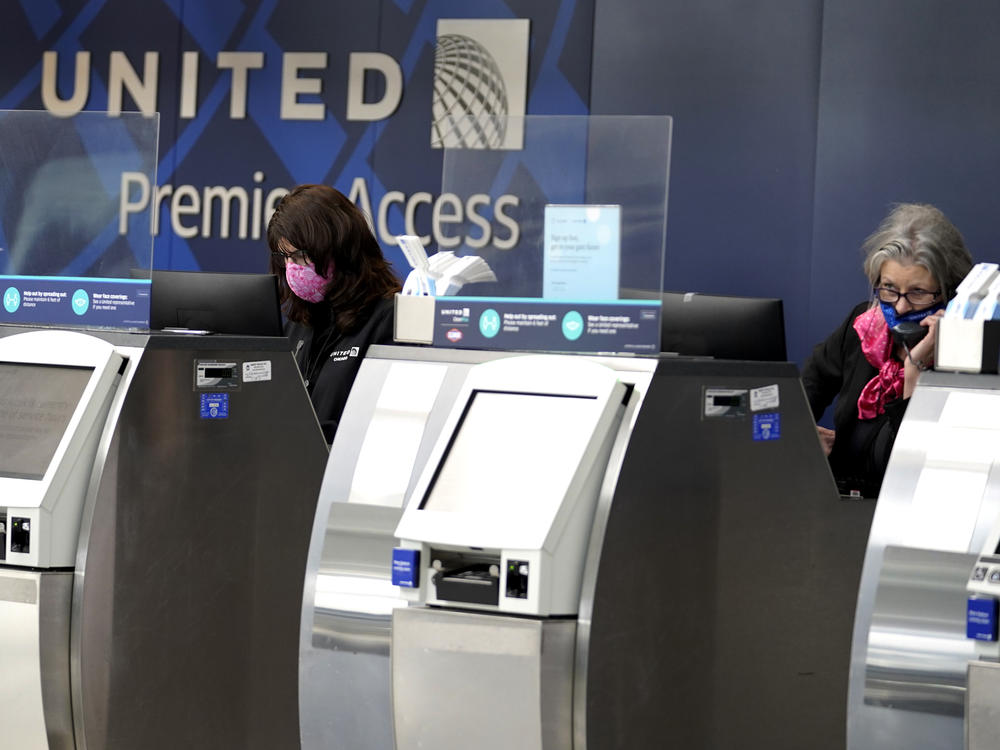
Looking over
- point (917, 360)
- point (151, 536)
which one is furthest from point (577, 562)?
point (917, 360)

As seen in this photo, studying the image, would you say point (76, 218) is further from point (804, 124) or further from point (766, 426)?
point (804, 124)

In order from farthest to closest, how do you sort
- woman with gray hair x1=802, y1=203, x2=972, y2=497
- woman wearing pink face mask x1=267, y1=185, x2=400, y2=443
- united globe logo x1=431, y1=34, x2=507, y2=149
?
1. united globe logo x1=431, y1=34, x2=507, y2=149
2. woman wearing pink face mask x1=267, y1=185, x2=400, y2=443
3. woman with gray hair x1=802, y1=203, x2=972, y2=497

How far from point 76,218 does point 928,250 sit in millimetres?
2065

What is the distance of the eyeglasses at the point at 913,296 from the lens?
3541mm

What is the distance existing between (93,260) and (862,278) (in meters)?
3.35

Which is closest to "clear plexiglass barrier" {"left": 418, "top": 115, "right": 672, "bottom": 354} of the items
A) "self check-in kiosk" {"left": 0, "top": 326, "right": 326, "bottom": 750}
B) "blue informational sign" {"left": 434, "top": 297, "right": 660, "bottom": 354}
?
"blue informational sign" {"left": 434, "top": 297, "right": 660, "bottom": 354}

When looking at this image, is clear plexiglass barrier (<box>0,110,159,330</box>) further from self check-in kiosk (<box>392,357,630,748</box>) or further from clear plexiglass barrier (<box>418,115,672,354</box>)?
self check-in kiosk (<box>392,357,630,748</box>)

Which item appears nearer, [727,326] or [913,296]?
[727,326]

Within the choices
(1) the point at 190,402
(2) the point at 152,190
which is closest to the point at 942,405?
(1) the point at 190,402

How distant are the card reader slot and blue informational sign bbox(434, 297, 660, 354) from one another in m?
A: 0.46

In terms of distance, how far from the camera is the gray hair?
3.54m

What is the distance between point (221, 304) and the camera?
392cm

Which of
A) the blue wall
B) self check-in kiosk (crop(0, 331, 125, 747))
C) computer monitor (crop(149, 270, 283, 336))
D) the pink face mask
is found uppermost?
the blue wall

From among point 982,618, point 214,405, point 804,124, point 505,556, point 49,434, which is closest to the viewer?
point 982,618
